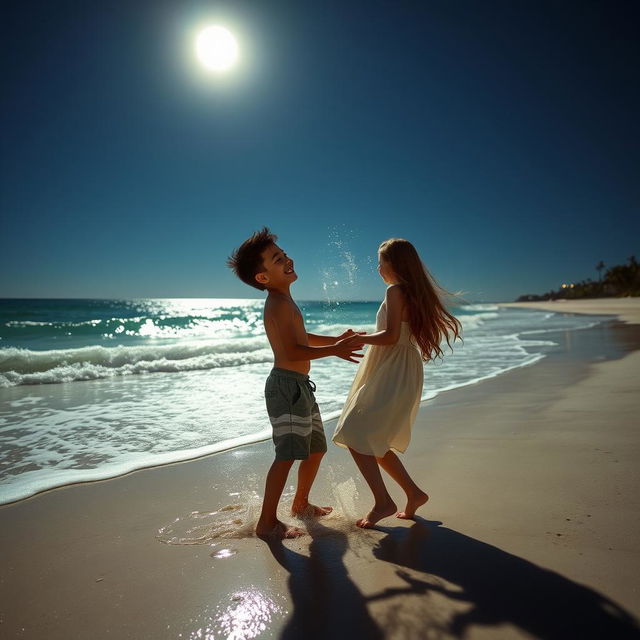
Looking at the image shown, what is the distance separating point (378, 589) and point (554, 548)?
1004 millimetres

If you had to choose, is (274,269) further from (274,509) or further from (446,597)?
(446,597)

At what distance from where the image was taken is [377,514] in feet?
9.62

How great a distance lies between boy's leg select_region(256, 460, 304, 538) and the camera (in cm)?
286

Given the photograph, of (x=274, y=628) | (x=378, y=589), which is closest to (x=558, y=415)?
(x=378, y=589)

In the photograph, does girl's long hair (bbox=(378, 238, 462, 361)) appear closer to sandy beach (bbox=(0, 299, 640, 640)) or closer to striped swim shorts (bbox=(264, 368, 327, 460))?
striped swim shorts (bbox=(264, 368, 327, 460))

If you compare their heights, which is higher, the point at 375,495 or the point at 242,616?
the point at 375,495

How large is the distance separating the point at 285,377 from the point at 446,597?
4.93 feet

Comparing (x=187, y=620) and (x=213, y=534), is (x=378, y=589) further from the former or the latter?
(x=213, y=534)

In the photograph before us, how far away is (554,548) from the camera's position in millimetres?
2508

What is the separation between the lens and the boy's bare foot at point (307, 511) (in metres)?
3.13

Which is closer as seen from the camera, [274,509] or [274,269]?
[274,509]

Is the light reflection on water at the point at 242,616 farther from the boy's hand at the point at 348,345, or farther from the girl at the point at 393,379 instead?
the boy's hand at the point at 348,345

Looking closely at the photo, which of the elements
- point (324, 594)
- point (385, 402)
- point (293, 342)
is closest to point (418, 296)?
point (385, 402)

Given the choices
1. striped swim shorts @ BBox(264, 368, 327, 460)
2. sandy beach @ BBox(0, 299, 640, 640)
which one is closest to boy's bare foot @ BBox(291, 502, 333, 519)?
sandy beach @ BBox(0, 299, 640, 640)
